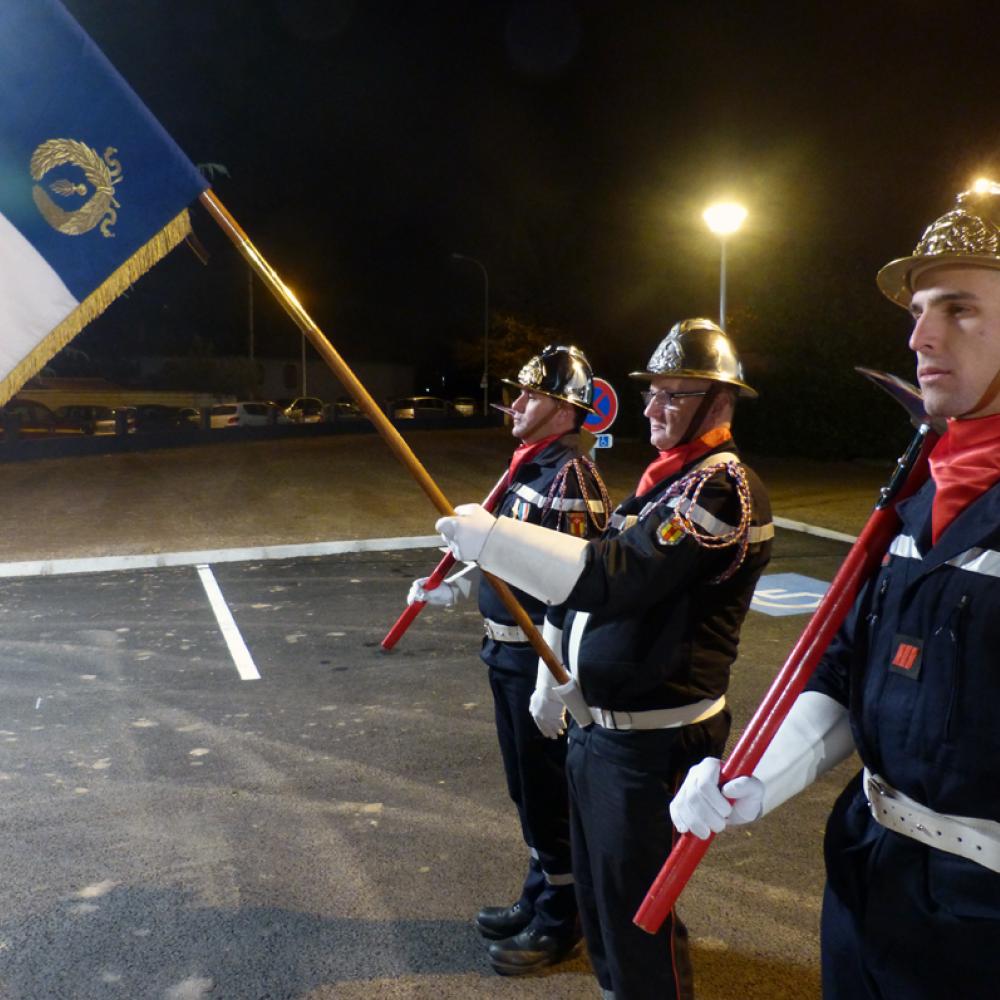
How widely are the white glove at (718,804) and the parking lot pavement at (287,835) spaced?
170 cm

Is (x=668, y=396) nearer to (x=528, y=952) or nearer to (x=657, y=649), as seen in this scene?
(x=657, y=649)

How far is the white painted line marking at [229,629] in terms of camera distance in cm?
693

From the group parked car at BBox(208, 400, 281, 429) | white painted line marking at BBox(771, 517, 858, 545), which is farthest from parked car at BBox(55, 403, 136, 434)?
white painted line marking at BBox(771, 517, 858, 545)

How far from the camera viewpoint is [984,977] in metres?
1.64

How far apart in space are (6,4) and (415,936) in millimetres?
3380

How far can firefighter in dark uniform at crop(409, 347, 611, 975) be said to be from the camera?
11.2 feet

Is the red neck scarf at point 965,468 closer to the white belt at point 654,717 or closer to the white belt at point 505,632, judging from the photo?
the white belt at point 654,717

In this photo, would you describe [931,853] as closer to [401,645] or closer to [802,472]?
[401,645]

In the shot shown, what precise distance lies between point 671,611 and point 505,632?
3.66 ft

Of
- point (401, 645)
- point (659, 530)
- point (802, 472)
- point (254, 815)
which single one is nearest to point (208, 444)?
point (802, 472)

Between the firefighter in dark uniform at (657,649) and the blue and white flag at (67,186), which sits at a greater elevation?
the blue and white flag at (67,186)

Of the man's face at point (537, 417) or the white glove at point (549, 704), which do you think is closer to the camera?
the white glove at point (549, 704)

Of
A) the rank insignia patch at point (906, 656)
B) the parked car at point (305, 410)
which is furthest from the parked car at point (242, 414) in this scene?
the rank insignia patch at point (906, 656)

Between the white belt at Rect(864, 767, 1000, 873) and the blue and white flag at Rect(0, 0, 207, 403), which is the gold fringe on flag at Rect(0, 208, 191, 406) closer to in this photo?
the blue and white flag at Rect(0, 0, 207, 403)
